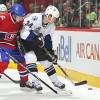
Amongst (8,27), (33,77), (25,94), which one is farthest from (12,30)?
(25,94)

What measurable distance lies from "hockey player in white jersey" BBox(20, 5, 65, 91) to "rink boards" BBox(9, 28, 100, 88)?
0.84m

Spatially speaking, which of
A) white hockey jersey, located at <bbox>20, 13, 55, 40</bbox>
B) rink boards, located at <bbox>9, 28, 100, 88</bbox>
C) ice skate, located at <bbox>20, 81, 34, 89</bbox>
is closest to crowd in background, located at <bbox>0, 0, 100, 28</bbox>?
rink boards, located at <bbox>9, 28, 100, 88</bbox>

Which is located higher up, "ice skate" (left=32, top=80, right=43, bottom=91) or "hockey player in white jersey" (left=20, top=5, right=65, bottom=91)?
"hockey player in white jersey" (left=20, top=5, right=65, bottom=91)

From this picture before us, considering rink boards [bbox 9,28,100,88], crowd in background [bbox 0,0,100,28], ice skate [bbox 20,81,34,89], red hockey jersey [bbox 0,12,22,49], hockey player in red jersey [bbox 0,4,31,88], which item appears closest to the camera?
hockey player in red jersey [bbox 0,4,31,88]

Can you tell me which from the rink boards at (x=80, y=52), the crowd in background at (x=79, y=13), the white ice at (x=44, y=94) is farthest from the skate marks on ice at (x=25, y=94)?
the crowd in background at (x=79, y=13)

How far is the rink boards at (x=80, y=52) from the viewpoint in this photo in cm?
664

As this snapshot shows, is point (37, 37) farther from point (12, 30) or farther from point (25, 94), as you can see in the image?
point (25, 94)

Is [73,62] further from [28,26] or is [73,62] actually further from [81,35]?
[28,26]

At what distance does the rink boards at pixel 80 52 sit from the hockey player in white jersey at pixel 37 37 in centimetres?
84

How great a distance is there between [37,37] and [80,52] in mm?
1486

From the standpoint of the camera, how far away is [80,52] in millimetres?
7195

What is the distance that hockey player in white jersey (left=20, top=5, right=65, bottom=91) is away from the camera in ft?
19.0

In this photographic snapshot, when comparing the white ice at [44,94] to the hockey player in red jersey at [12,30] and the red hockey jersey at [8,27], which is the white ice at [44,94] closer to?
the hockey player in red jersey at [12,30]

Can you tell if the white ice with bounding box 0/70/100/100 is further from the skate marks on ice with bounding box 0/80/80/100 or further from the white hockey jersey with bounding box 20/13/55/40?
the white hockey jersey with bounding box 20/13/55/40
